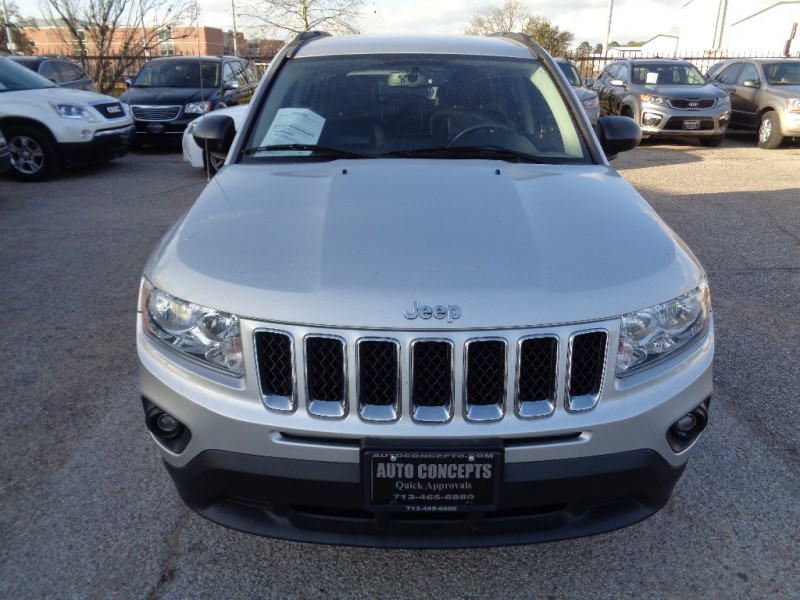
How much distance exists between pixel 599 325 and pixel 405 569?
3.82 ft

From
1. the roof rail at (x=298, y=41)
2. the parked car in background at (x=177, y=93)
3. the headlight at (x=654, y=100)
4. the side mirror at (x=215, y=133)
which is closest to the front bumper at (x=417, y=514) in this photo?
the side mirror at (x=215, y=133)

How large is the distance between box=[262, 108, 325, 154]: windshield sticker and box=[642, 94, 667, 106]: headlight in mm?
11608

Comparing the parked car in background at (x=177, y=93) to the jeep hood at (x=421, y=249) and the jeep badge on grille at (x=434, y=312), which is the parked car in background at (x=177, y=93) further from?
the jeep badge on grille at (x=434, y=312)

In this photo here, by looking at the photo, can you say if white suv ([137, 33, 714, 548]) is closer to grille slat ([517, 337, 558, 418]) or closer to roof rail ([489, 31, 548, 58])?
grille slat ([517, 337, 558, 418])

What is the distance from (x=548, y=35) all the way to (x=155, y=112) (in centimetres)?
3124

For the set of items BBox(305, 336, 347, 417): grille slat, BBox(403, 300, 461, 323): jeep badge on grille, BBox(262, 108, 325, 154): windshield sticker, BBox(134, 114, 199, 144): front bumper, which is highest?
BBox(262, 108, 325, 154): windshield sticker

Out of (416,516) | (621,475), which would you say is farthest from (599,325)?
(416,516)

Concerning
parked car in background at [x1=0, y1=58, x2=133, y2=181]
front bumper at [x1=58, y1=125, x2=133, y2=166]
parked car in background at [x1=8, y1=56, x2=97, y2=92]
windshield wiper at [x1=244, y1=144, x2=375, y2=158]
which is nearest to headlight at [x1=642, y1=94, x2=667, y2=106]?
front bumper at [x1=58, y1=125, x2=133, y2=166]

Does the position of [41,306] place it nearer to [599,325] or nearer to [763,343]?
[599,325]

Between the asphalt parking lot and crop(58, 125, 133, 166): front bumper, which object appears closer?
the asphalt parking lot

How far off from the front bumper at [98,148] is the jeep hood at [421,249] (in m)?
7.99

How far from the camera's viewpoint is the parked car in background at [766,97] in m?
13.2

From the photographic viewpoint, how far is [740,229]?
7359mm

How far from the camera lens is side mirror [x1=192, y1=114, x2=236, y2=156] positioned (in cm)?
369
